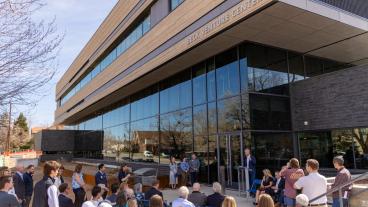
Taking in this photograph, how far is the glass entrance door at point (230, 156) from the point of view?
14.2 m

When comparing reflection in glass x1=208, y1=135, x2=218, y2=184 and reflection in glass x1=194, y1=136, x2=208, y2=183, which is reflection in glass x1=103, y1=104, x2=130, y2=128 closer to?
reflection in glass x1=194, y1=136, x2=208, y2=183

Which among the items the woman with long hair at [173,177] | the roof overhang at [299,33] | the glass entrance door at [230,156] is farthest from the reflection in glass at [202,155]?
the roof overhang at [299,33]

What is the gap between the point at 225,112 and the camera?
50.4 feet

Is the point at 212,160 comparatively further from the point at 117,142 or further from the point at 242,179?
the point at 117,142

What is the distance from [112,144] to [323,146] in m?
21.0

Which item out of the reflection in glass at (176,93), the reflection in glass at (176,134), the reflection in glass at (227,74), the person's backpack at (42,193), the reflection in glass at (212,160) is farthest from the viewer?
the reflection in glass at (176,93)

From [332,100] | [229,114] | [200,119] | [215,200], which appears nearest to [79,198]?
[215,200]

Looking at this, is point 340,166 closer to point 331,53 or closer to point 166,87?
point 331,53

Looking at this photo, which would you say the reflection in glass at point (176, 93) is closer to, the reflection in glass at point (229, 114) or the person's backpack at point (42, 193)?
the reflection in glass at point (229, 114)

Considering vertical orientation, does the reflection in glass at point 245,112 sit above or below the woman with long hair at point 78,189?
above

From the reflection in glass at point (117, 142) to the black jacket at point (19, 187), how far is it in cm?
1757

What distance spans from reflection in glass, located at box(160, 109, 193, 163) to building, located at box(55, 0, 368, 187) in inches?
2.2

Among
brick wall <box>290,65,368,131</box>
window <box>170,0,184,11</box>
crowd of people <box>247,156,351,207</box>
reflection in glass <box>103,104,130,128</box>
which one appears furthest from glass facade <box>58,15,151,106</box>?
crowd of people <box>247,156,351,207</box>

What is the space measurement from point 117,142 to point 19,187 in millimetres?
20191
